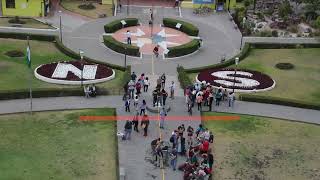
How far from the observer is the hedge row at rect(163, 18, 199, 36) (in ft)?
222

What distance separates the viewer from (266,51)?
64062 millimetres

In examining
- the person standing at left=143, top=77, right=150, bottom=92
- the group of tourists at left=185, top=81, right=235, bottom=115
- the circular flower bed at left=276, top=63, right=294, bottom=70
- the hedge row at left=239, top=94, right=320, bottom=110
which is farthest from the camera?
the circular flower bed at left=276, top=63, right=294, bottom=70

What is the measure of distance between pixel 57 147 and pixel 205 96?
13222 mm

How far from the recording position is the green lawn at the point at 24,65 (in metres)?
51.4

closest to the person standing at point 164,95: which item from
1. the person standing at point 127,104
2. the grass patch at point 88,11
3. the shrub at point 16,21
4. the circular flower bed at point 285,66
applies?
the person standing at point 127,104

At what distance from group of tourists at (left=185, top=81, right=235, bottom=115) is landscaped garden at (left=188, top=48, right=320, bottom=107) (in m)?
3.90

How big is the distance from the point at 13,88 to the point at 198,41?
74.4 feet

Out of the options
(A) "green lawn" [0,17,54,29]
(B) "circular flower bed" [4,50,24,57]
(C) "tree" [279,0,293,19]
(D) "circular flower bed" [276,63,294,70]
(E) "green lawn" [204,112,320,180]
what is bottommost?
(E) "green lawn" [204,112,320,180]

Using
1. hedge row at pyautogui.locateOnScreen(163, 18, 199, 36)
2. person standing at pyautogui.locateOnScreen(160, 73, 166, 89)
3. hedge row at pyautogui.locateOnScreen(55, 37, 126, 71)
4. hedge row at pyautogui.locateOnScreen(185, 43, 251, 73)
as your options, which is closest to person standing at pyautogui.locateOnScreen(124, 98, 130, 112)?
person standing at pyautogui.locateOnScreen(160, 73, 166, 89)

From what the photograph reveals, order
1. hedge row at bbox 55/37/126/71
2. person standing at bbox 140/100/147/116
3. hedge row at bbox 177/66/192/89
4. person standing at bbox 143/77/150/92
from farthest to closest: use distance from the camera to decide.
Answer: hedge row at bbox 55/37/126/71, hedge row at bbox 177/66/192/89, person standing at bbox 143/77/150/92, person standing at bbox 140/100/147/116

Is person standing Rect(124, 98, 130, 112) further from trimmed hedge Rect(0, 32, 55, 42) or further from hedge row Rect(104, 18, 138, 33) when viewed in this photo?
hedge row Rect(104, 18, 138, 33)

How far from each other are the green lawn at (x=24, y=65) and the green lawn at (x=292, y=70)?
14.4 meters

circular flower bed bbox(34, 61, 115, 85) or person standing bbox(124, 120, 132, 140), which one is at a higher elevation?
circular flower bed bbox(34, 61, 115, 85)

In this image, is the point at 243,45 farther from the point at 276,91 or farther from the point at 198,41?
the point at 276,91
